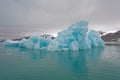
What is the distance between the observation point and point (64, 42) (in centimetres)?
2386

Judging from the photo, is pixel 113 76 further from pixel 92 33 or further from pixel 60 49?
pixel 92 33

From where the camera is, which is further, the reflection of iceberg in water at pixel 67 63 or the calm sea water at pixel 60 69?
the reflection of iceberg in water at pixel 67 63

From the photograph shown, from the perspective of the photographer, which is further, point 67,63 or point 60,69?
point 67,63

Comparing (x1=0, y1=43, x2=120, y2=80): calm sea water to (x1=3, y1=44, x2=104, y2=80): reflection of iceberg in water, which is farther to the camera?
(x1=3, y1=44, x2=104, y2=80): reflection of iceberg in water

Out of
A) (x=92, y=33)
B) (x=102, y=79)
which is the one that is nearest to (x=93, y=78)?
(x=102, y=79)

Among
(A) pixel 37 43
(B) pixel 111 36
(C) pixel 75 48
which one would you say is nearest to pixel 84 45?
(C) pixel 75 48

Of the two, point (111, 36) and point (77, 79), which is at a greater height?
point (111, 36)

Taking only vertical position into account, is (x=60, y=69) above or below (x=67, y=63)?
below

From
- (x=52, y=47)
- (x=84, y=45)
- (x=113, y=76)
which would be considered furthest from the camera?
(x=84, y=45)

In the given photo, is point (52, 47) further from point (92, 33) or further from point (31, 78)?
point (31, 78)

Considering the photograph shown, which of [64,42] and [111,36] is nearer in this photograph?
[64,42]

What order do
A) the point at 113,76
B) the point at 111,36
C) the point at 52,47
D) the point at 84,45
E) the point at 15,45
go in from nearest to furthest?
the point at 113,76
the point at 52,47
the point at 84,45
the point at 15,45
the point at 111,36

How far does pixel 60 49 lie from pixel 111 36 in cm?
7239

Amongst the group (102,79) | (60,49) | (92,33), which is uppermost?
(92,33)
